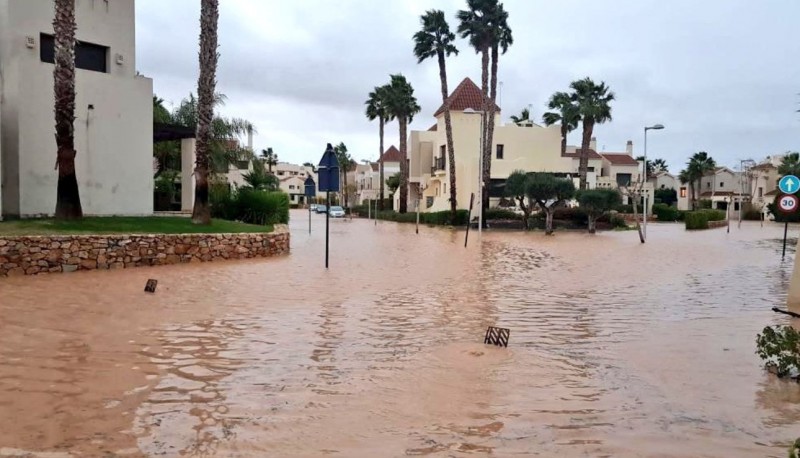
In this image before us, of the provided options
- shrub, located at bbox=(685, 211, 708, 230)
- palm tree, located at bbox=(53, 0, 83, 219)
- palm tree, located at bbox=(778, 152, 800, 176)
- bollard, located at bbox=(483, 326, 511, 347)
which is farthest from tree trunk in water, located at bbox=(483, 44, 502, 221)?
palm tree, located at bbox=(778, 152, 800, 176)

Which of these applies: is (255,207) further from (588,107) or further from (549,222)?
(588,107)

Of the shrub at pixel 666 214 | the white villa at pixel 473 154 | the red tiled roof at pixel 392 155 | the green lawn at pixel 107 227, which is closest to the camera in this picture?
the green lawn at pixel 107 227

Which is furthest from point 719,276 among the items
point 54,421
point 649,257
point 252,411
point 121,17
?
point 121,17

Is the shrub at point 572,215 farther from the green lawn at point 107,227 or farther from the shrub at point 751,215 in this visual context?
the shrub at point 751,215

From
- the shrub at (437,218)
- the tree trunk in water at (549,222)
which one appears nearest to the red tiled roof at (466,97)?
the shrub at (437,218)

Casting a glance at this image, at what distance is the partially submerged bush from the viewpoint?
6.62m

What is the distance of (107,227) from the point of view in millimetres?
18234

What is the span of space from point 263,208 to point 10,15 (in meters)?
12.6

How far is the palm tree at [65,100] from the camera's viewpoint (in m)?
18.2

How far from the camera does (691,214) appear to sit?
51.5 m

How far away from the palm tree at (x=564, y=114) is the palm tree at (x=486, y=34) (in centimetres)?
1167

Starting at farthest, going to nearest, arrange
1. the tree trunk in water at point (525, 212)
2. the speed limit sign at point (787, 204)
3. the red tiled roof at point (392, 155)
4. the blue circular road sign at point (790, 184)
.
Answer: the red tiled roof at point (392, 155) < the tree trunk in water at point (525, 212) < the speed limit sign at point (787, 204) < the blue circular road sign at point (790, 184)

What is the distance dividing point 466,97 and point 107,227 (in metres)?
46.9

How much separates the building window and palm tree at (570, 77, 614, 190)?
1608 inches
